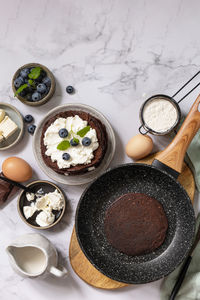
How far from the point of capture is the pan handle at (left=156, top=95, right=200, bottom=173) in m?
1.48

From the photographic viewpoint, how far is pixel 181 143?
1.48 meters

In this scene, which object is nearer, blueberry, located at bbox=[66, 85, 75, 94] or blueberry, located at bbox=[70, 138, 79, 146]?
blueberry, located at bbox=[70, 138, 79, 146]

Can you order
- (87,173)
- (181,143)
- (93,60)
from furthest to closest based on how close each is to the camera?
1. (93,60)
2. (87,173)
3. (181,143)

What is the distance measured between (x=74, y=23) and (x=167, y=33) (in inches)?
17.1

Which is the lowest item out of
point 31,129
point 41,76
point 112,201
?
point 112,201

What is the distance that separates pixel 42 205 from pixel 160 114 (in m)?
0.66

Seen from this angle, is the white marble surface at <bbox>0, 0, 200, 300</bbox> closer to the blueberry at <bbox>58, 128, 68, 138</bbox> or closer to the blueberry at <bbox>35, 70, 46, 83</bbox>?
the blueberry at <bbox>35, 70, 46, 83</bbox>

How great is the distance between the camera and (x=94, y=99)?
5.56 ft

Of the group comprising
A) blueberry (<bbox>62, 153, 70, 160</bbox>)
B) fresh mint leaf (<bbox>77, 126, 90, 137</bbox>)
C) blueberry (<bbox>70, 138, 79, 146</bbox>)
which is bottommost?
blueberry (<bbox>62, 153, 70, 160</bbox>)

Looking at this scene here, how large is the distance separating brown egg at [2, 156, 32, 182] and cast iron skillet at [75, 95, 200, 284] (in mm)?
299

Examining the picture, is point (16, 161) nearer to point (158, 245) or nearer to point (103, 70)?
point (103, 70)

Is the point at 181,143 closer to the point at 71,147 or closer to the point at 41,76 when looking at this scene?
the point at 71,147

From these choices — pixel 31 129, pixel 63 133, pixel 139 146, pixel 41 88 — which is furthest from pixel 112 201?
pixel 41 88

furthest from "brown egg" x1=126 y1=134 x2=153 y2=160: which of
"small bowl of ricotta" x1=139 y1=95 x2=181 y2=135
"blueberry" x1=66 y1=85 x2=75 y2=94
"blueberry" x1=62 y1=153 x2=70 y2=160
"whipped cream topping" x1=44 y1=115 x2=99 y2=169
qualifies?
"blueberry" x1=66 y1=85 x2=75 y2=94
